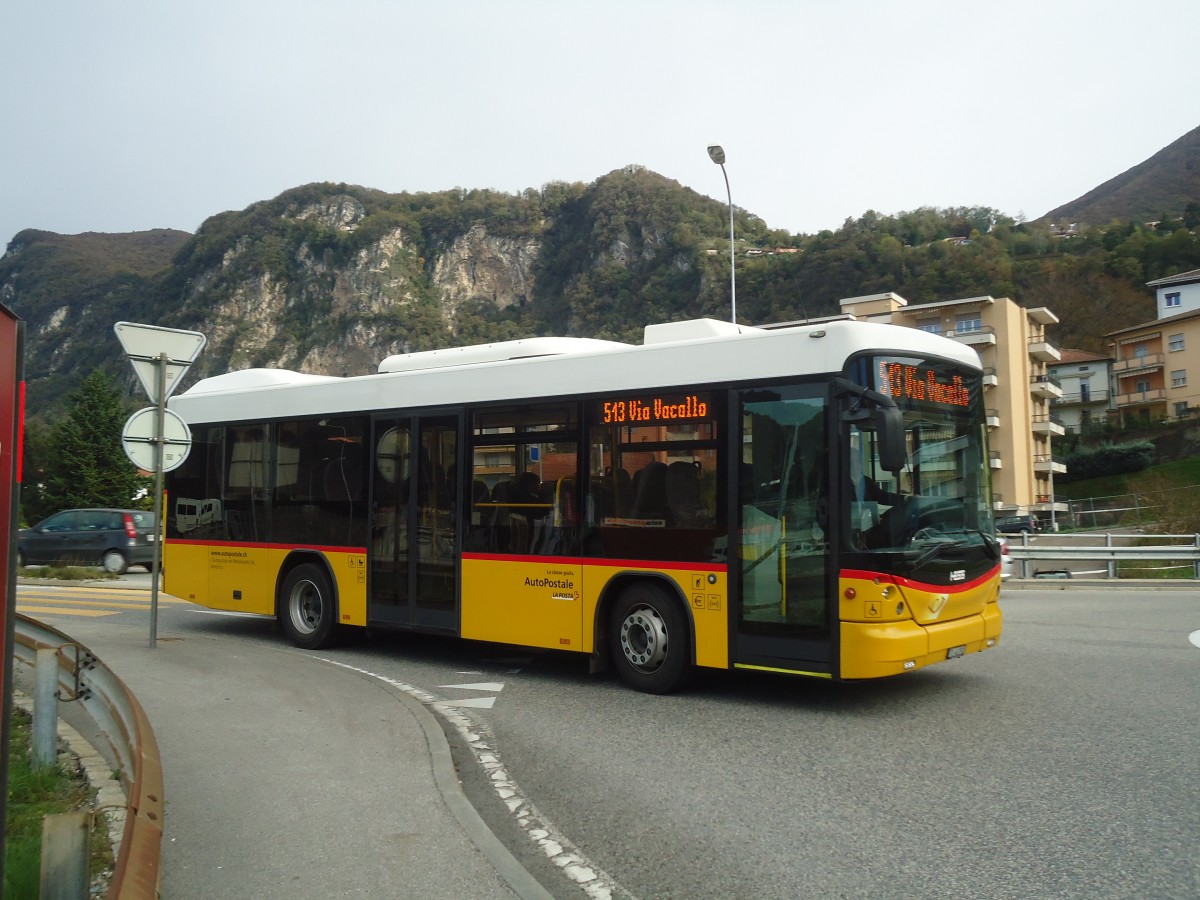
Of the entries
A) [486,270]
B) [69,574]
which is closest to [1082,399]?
[69,574]

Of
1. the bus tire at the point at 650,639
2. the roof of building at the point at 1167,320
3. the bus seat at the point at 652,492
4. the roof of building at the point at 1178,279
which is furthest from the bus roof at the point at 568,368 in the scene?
the roof of building at the point at 1178,279

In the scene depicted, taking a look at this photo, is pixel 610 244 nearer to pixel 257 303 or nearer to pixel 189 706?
pixel 257 303

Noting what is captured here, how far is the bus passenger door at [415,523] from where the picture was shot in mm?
10172

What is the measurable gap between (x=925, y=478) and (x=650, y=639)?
2645 mm

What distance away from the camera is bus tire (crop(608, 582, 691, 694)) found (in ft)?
27.5

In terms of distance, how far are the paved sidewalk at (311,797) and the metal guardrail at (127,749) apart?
38cm

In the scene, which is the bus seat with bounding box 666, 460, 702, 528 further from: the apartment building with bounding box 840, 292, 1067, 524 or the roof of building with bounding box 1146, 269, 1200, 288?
the roof of building with bounding box 1146, 269, 1200, 288

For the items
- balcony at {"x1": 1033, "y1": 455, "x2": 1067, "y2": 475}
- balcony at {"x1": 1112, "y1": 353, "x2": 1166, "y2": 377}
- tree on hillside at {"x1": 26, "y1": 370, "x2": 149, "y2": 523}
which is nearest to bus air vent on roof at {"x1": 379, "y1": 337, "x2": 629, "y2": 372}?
tree on hillside at {"x1": 26, "y1": 370, "x2": 149, "y2": 523}

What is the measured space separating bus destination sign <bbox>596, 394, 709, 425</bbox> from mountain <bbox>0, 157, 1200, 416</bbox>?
2785 inches

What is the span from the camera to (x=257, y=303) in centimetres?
14350

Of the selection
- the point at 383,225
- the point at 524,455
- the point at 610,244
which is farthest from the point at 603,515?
the point at 383,225

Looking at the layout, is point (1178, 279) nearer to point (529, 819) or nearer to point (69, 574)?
point (69, 574)

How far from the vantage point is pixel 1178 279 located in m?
86.3

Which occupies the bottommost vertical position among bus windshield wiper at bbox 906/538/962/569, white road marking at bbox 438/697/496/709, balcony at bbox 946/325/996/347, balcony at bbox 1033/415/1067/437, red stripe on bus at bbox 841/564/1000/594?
white road marking at bbox 438/697/496/709
